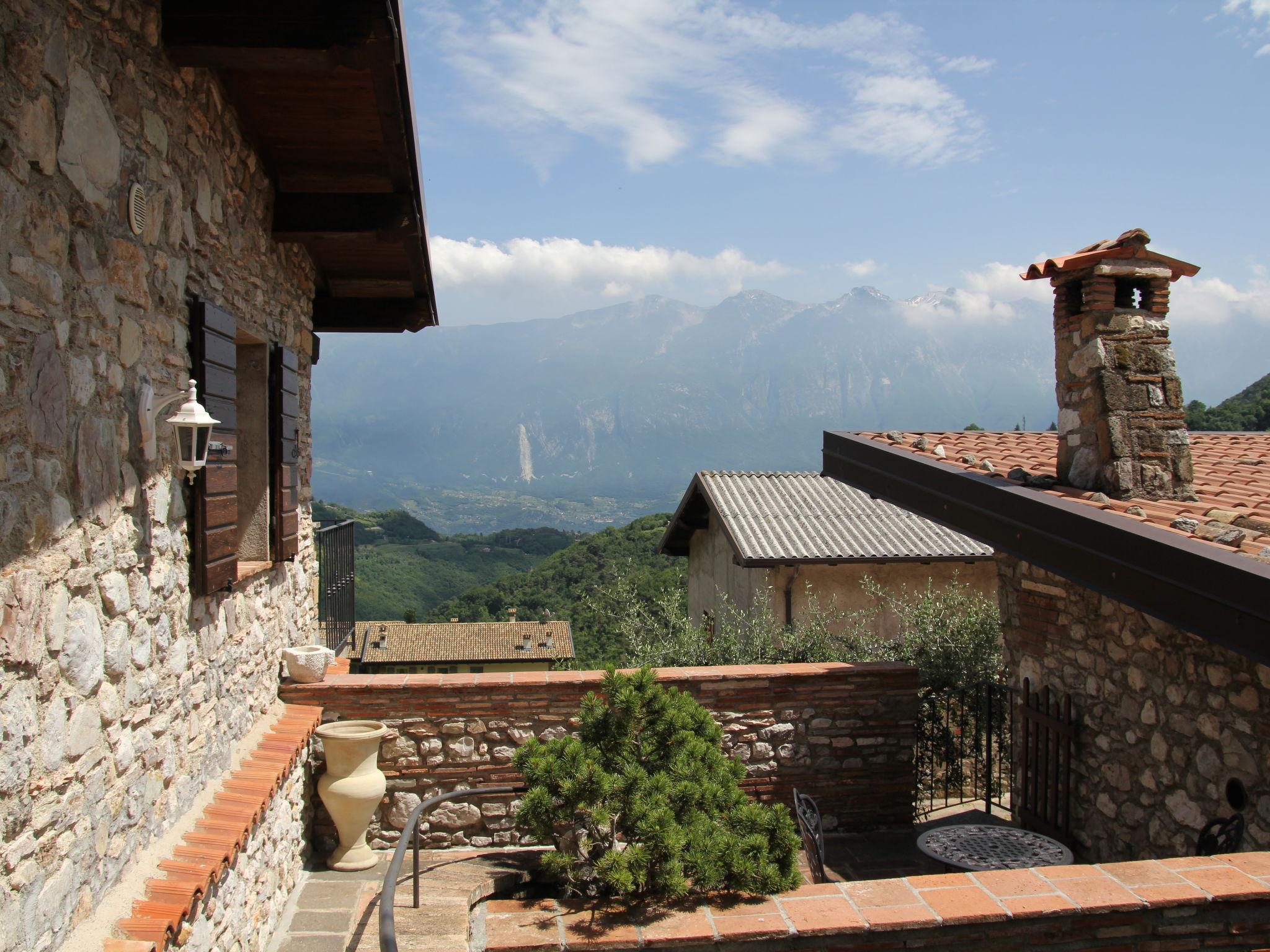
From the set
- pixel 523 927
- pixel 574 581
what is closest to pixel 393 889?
pixel 523 927

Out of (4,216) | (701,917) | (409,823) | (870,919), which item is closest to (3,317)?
(4,216)

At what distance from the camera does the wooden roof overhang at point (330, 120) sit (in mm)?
3447

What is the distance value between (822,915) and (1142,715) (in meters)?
2.81

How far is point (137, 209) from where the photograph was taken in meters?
3.27

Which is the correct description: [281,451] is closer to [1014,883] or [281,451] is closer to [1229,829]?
[1014,883]

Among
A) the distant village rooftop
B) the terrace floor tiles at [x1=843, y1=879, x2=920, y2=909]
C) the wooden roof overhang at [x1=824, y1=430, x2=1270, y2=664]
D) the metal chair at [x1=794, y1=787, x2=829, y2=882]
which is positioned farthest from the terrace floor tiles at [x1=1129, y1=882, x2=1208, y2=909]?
the distant village rooftop

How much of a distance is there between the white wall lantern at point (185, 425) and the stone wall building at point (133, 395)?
49 millimetres

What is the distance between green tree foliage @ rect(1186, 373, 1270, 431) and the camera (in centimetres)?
1535

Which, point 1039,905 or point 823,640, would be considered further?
point 823,640

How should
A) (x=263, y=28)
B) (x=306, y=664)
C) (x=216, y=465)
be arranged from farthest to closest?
(x=306, y=664)
(x=216, y=465)
(x=263, y=28)

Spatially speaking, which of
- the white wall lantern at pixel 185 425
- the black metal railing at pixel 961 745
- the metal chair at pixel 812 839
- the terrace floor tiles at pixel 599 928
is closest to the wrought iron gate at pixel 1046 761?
the black metal railing at pixel 961 745

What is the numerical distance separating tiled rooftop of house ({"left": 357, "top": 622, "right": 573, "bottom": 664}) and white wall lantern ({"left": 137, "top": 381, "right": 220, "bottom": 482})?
24.9 metres

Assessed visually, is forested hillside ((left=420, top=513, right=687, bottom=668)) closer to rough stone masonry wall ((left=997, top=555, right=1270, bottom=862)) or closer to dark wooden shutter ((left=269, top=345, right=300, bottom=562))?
rough stone masonry wall ((left=997, top=555, right=1270, bottom=862))

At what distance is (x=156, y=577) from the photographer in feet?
11.2
